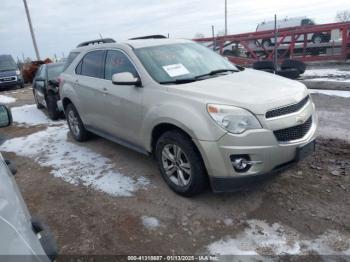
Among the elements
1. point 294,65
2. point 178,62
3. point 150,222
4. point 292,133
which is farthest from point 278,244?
point 294,65

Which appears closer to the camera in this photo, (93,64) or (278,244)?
(278,244)

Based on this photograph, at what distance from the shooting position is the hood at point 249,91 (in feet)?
10.1

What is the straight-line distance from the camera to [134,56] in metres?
4.06

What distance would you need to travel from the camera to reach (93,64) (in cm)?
504

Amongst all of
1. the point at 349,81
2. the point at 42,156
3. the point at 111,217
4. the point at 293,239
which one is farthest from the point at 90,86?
the point at 349,81

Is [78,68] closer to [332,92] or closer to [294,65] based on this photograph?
[294,65]

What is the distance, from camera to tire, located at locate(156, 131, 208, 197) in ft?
10.7

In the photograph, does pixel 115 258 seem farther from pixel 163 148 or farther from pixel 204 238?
pixel 163 148

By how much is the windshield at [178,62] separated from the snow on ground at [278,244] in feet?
6.23

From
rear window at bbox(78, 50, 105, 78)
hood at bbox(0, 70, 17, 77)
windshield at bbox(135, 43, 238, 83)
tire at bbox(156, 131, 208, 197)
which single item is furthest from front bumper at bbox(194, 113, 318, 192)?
hood at bbox(0, 70, 17, 77)

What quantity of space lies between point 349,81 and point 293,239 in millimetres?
8208

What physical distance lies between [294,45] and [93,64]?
523 inches

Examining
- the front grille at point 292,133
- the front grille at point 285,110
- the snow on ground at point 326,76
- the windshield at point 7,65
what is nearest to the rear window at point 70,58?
the front grille at point 285,110

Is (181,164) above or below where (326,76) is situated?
above
